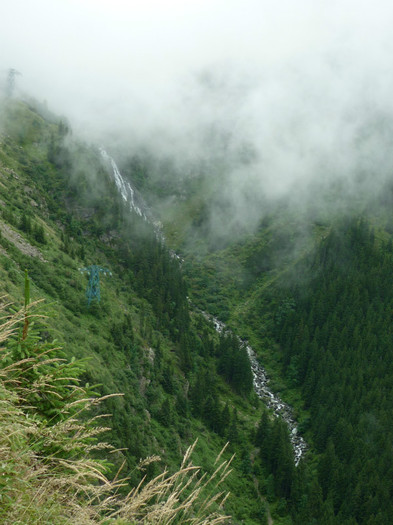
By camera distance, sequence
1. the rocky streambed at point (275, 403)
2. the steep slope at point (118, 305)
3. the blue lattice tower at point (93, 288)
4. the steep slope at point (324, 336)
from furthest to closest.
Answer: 1. the rocky streambed at point (275, 403)
2. the steep slope at point (324, 336)
3. the blue lattice tower at point (93, 288)
4. the steep slope at point (118, 305)

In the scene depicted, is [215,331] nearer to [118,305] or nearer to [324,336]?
[324,336]

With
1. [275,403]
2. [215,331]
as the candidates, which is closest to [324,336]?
[275,403]

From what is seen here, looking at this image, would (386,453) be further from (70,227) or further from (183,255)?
(183,255)

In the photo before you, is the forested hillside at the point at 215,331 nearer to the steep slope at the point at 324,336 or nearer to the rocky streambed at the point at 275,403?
the steep slope at the point at 324,336

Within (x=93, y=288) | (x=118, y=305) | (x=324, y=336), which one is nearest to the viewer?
(x=93, y=288)

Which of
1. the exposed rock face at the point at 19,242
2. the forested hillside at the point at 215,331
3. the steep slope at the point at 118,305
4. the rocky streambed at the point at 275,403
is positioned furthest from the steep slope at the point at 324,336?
the exposed rock face at the point at 19,242

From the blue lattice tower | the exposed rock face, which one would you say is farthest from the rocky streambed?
the exposed rock face

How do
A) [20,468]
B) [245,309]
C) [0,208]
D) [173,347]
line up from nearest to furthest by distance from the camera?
[20,468] → [0,208] → [173,347] → [245,309]

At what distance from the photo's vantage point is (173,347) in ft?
360

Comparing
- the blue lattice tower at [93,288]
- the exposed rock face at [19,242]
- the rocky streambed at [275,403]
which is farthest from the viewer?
the rocky streambed at [275,403]

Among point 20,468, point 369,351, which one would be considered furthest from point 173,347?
point 20,468

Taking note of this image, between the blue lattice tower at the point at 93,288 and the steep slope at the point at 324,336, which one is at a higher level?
the steep slope at the point at 324,336

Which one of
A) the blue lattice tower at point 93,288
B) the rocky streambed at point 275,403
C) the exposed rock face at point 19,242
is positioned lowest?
the exposed rock face at point 19,242

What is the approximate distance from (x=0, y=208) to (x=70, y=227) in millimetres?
43502
